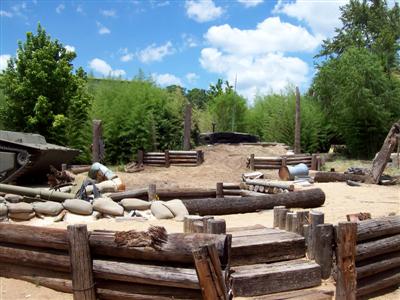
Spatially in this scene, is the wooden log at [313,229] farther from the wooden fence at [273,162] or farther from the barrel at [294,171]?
the wooden fence at [273,162]

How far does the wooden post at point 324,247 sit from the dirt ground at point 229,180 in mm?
203

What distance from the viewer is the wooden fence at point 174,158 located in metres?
21.1

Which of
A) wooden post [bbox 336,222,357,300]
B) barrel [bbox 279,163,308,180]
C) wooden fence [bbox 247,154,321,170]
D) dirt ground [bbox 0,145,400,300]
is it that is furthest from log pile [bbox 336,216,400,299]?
wooden fence [bbox 247,154,321,170]

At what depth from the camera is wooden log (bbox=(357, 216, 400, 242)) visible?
5558 millimetres

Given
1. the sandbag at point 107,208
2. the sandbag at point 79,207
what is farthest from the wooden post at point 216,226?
the sandbag at point 79,207

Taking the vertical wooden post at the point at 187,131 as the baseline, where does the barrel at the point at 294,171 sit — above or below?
below

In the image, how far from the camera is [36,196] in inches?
364

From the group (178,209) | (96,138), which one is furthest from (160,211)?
(96,138)

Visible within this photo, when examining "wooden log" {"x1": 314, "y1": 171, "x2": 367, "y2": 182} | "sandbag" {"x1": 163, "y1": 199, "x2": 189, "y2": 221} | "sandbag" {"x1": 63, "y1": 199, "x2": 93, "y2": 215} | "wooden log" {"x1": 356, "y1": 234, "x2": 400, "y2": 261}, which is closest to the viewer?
"wooden log" {"x1": 356, "y1": 234, "x2": 400, "y2": 261}

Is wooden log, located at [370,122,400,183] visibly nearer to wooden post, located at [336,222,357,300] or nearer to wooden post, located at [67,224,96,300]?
wooden post, located at [336,222,357,300]

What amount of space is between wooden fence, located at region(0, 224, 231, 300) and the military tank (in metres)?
9.73

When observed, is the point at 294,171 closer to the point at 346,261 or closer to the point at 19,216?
the point at 19,216

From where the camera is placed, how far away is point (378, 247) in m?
5.69

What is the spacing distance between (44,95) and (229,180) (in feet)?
43.9
